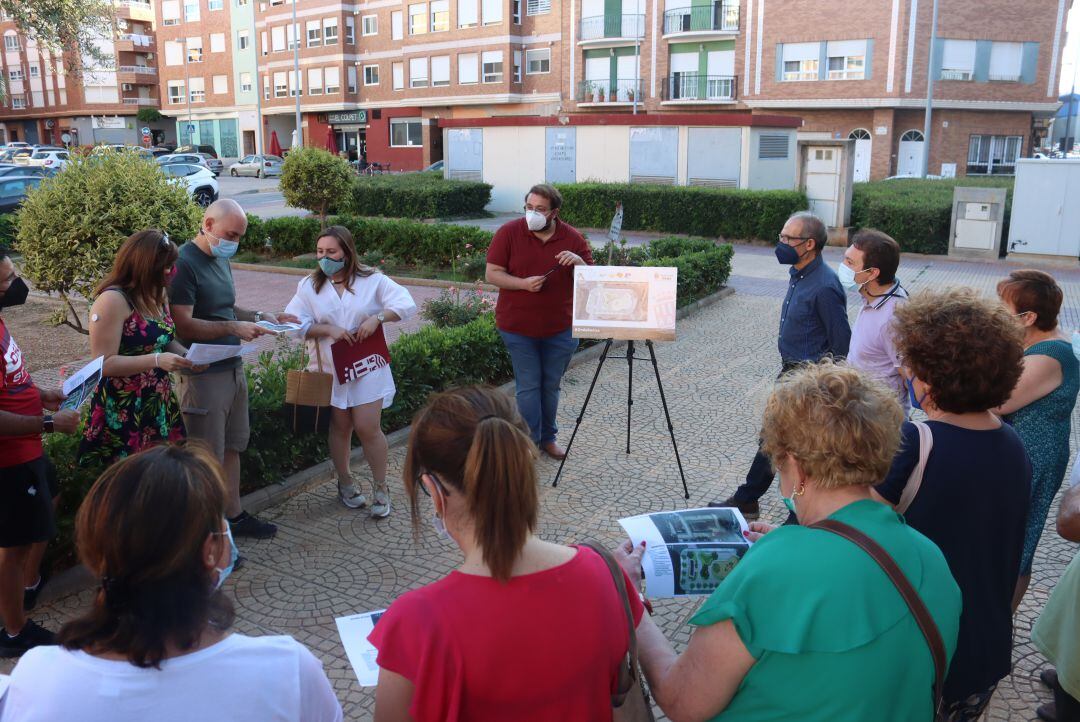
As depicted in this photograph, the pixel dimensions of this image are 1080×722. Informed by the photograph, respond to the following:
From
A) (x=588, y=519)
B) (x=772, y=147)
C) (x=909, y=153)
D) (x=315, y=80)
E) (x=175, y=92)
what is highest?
(x=175, y=92)

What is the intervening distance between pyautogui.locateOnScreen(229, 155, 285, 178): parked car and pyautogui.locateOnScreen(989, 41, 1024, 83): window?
116 feet

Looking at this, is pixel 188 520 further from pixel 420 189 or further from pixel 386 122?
pixel 386 122

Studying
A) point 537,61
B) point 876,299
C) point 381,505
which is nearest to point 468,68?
point 537,61

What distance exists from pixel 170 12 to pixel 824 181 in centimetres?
5775

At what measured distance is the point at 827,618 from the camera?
1709 mm

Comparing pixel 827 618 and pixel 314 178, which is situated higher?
pixel 314 178

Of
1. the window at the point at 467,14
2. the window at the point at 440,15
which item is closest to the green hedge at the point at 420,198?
the window at the point at 467,14

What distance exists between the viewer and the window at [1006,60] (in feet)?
124

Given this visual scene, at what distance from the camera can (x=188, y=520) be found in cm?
165

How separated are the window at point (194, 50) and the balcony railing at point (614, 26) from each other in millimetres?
32084

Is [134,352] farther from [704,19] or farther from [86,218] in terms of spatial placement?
[704,19]

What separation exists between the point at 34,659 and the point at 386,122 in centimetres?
5180

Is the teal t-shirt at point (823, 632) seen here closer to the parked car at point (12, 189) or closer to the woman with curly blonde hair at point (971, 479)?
the woman with curly blonde hair at point (971, 479)

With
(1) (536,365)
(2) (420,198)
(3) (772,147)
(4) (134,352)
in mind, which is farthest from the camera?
(2) (420,198)
